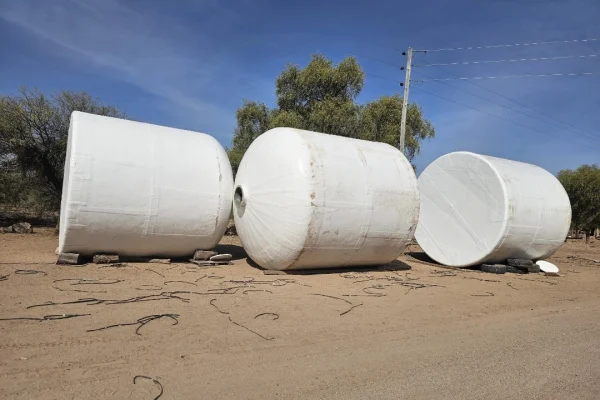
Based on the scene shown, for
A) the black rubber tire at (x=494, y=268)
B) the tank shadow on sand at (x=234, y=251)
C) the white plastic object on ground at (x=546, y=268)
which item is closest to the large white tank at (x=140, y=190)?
the tank shadow on sand at (x=234, y=251)

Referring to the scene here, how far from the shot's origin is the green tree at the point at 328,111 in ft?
65.4

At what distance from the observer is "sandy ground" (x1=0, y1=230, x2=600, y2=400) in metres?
3.70

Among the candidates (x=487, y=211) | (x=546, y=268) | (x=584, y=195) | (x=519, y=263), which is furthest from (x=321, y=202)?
(x=584, y=195)

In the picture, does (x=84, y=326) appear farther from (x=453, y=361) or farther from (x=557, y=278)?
(x=557, y=278)

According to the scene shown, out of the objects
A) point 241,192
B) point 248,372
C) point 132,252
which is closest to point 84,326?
point 248,372

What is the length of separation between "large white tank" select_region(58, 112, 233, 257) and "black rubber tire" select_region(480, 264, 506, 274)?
6.88 meters

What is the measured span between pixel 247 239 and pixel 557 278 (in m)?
8.21

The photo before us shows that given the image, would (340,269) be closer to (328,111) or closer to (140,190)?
(140,190)

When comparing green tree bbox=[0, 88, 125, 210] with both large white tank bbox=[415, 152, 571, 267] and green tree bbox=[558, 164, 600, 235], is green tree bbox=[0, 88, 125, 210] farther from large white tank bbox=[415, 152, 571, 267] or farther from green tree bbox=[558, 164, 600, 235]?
green tree bbox=[558, 164, 600, 235]

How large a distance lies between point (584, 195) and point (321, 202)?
30947 mm

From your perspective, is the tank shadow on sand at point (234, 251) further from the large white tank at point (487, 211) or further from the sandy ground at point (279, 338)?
the large white tank at point (487, 211)

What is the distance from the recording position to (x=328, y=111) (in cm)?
1978

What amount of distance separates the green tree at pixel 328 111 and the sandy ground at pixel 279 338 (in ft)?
39.7

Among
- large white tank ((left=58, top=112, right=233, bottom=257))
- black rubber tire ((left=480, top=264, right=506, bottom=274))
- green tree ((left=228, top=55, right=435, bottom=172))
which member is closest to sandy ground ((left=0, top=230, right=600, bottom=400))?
Answer: large white tank ((left=58, top=112, right=233, bottom=257))
